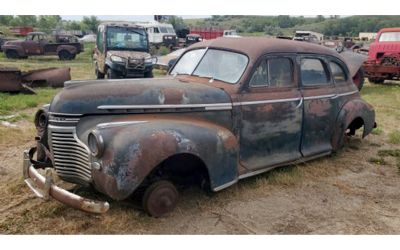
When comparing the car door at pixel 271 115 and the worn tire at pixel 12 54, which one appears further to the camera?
the worn tire at pixel 12 54

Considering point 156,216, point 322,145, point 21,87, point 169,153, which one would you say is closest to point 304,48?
point 322,145

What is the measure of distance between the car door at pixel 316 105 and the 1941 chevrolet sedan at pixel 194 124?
0.05ft

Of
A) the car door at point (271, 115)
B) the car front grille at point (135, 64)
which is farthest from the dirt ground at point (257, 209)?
the car front grille at point (135, 64)

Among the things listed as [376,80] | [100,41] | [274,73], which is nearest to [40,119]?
[274,73]

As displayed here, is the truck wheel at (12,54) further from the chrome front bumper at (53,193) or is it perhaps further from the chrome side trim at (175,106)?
the chrome side trim at (175,106)

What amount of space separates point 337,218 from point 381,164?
2.19 meters

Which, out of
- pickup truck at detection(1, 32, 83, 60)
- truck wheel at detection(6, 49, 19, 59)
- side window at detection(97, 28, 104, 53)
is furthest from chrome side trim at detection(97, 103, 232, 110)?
truck wheel at detection(6, 49, 19, 59)

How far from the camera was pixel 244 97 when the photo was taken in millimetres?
4570

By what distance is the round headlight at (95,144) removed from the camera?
3.45m

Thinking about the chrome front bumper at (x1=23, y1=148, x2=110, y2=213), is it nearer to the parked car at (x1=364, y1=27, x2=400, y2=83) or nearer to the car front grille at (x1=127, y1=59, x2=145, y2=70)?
the car front grille at (x1=127, y1=59, x2=145, y2=70)

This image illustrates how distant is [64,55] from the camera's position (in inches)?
928

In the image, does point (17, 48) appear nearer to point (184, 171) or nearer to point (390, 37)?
point (390, 37)

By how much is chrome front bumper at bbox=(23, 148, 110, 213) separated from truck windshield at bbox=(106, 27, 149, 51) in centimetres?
975

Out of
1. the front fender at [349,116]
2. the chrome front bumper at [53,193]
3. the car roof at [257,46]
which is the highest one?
the car roof at [257,46]
